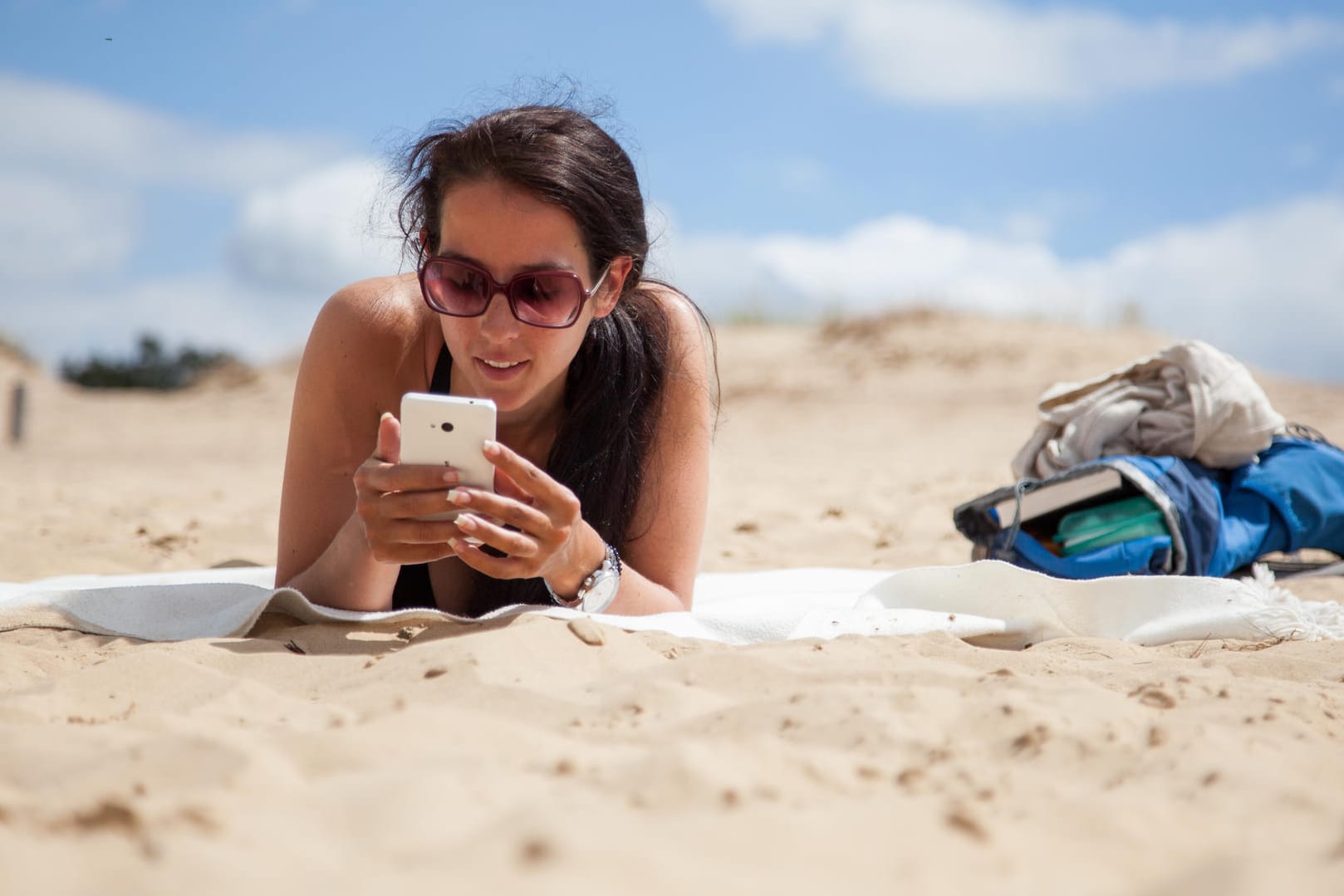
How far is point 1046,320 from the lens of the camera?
14.8 meters

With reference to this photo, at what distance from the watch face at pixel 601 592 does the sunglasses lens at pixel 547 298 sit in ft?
2.07

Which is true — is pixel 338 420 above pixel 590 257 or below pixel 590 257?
below

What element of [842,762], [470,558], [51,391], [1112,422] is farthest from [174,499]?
[51,391]

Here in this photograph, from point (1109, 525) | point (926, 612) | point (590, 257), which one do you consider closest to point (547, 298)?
point (590, 257)

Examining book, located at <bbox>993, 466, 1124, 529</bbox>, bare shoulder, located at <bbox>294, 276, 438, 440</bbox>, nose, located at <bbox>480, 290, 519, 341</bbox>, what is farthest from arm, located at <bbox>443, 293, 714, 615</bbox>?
book, located at <bbox>993, 466, 1124, 529</bbox>

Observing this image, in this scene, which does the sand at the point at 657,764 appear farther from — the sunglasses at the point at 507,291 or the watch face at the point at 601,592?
the sunglasses at the point at 507,291

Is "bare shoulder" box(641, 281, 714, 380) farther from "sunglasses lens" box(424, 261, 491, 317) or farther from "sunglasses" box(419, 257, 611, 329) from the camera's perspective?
"sunglasses lens" box(424, 261, 491, 317)

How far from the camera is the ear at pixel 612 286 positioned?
280cm

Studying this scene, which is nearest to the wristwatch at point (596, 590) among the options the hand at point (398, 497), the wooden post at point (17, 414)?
the hand at point (398, 497)

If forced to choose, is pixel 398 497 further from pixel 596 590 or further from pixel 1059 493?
pixel 1059 493

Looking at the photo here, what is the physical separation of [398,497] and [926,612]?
1390 millimetres

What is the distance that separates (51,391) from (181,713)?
1806cm

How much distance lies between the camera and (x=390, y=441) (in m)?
2.30

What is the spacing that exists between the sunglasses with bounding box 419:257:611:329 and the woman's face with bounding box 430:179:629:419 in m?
0.02
